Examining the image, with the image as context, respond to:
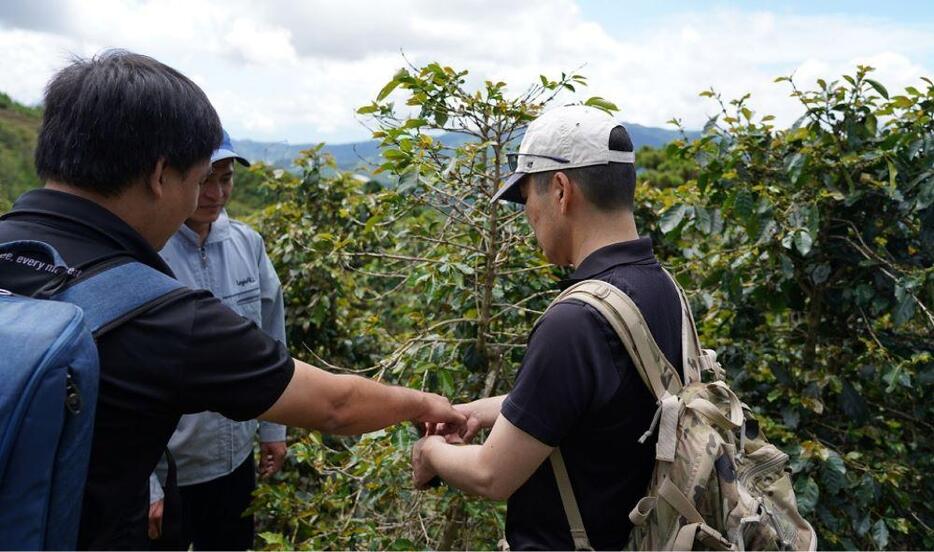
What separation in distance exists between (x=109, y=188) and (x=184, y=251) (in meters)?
1.46

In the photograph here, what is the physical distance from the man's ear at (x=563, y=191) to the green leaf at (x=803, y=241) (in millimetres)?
1612

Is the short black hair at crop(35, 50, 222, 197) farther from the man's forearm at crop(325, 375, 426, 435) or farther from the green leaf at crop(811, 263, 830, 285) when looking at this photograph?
the green leaf at crop(811, 263, 830, 285)

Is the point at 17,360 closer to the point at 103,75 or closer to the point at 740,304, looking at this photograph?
the point at 103,75

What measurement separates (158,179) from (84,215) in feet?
0.52

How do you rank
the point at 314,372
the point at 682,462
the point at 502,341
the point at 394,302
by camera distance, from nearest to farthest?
1. the point at 682,462
2. the point at 314,372
3. the point at 502,341
4. the point at 394,302

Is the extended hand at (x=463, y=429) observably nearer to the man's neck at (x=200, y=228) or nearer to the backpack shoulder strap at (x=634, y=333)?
the backpack shoulder strap at (x=634, y=333)

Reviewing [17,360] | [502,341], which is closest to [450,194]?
[502,341]

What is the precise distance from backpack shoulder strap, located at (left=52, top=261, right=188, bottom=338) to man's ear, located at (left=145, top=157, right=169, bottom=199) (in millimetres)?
176

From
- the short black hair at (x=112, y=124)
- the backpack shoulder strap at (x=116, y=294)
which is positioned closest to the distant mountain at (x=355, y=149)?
the short black hair at (x=112, y=124)

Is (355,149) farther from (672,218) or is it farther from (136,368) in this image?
(136,368)

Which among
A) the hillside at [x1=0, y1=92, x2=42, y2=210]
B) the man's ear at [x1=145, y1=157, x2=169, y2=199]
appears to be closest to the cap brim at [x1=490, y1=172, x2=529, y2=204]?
the man's ear at [x1=145, y1=157, x2=169, y2=199]

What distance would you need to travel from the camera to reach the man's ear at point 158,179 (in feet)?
5.13

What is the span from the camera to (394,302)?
640 cm

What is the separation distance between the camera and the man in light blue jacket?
2.89m
